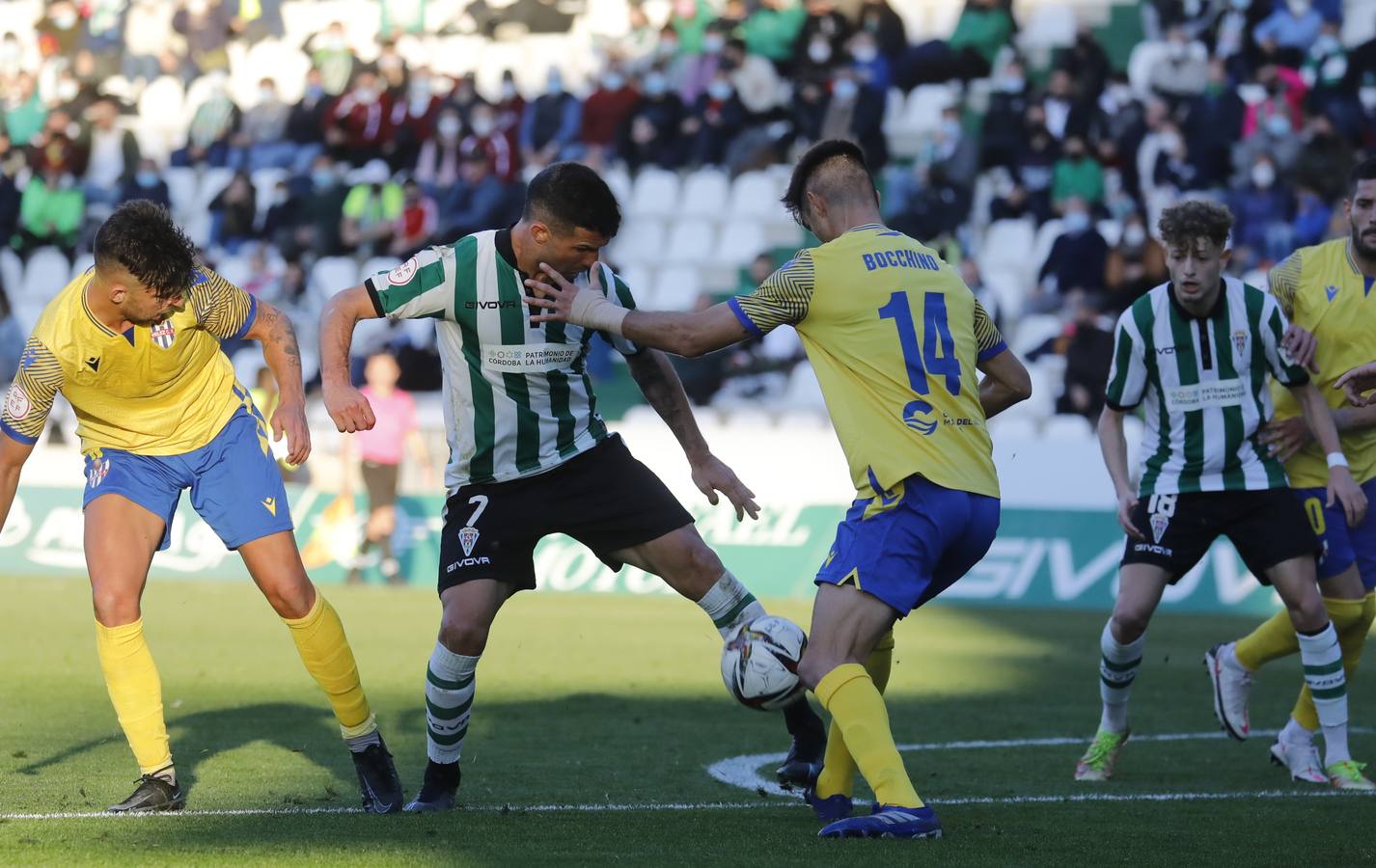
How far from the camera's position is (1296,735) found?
24.5 feet

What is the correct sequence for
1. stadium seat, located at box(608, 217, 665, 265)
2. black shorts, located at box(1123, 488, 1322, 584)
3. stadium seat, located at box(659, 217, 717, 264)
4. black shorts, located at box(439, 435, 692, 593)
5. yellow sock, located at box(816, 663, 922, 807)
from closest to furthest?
yellow sock, located at box(816, 663, 922, 807) → black shorts, located at box(439, 435, 692, 593) → black shorts, located at box(1123, 488, 1322, 584) → stadium seat, located at box(659, 217, 717, 264) → stadium seat, located at box(608, 217, 665, 265)

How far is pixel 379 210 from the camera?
22.7m

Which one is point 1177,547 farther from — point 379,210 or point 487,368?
point 379,210

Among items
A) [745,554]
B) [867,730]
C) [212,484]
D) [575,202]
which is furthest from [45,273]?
[867,730]

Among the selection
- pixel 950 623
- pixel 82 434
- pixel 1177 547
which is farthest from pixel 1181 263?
pixel 950 623

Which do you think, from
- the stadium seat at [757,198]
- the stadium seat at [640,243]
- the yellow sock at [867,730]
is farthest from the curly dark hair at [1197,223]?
the stadium seat at [640,243]

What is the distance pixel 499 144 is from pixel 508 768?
16.4m

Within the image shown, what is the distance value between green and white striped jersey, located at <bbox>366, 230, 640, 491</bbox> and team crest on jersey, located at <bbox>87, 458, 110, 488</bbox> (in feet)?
3.87

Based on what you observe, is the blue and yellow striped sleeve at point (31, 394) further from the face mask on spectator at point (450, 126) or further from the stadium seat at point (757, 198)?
the face mask on spectator at point (450, 126)

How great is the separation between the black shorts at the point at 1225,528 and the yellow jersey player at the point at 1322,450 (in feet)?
0.77

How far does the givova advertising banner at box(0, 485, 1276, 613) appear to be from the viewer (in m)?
14.7

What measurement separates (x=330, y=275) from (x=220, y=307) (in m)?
16.3

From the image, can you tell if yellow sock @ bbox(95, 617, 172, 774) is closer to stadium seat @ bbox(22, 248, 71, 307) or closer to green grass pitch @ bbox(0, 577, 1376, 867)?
green grass pitch @ bbox(0, 577, 1376, 867)

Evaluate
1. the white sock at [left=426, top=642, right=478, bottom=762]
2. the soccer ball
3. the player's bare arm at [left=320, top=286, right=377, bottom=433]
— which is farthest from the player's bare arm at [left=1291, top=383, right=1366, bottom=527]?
the player's bare arm at [left=320, top=286, right=377, bottom=433]
